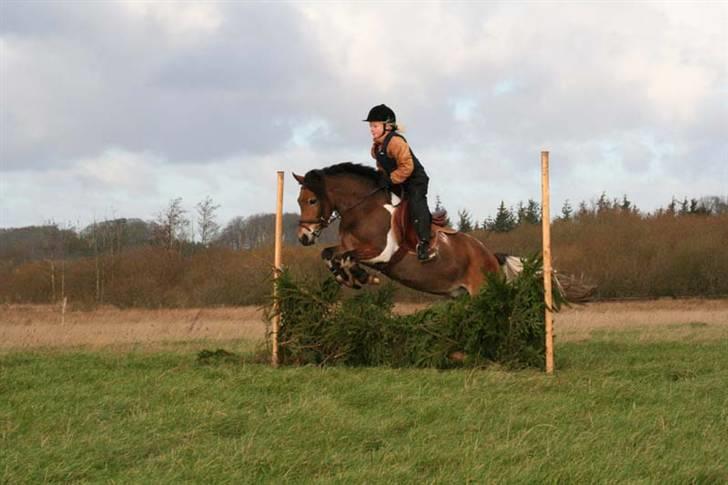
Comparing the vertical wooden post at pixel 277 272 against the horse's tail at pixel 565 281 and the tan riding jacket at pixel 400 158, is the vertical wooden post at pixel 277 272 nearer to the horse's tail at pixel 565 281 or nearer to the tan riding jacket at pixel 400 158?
the tan riding jacket at pixel 400 158

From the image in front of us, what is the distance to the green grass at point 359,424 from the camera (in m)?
5.20

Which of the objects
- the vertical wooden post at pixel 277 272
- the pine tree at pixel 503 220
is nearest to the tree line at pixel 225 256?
the pine tree at pixel 503 220

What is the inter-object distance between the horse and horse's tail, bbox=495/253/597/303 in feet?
0.67

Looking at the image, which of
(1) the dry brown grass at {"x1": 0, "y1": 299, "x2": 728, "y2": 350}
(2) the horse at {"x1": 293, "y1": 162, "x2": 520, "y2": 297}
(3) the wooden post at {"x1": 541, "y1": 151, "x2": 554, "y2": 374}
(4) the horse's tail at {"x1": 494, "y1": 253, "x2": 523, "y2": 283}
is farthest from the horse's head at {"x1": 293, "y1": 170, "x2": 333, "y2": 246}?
(3) the wooden post at {"x1": 541, "y1": 151, "x2": 554, "y2": 374}

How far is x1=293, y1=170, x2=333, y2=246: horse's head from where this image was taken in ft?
32.8

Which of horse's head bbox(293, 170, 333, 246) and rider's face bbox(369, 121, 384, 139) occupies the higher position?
rider's face bbox(369, 121, 384, 139)

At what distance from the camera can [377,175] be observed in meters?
10.3

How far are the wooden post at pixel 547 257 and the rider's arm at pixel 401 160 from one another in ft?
4.75

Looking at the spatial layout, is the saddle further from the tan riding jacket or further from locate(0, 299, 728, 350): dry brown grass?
Answer: locate(0, 299, 728, 350): dry brown grass

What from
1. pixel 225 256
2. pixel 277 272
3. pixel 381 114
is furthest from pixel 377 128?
pixel 225 256

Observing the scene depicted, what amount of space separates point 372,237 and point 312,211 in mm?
732

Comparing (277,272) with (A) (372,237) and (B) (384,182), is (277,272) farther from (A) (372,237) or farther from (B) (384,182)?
(B) (384,182)

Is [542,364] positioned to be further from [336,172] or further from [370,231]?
[336,172]

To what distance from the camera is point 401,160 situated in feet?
32.8
